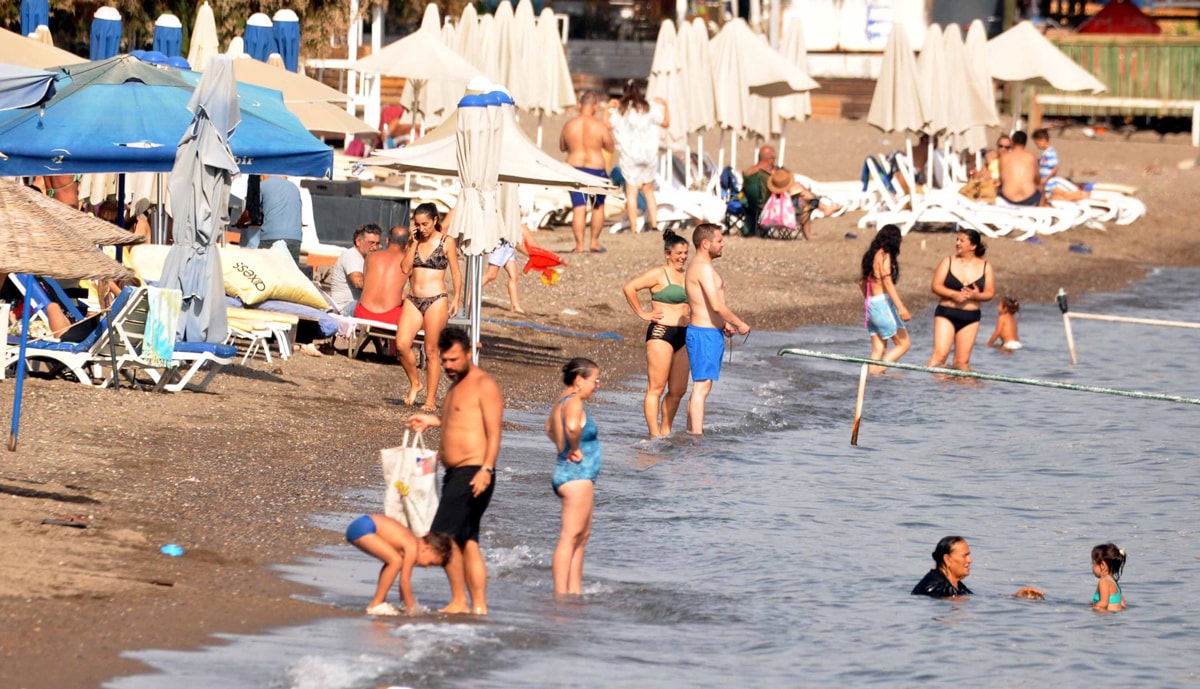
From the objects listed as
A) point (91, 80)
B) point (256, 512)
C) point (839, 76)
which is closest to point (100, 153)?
point (91, 80)

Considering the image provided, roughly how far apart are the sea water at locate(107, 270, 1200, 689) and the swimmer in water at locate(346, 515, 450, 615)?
0.15 metres

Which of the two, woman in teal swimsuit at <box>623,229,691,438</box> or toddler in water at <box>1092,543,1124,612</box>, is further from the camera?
woman in teal swimsuit at <box>623,229,691,438</box>

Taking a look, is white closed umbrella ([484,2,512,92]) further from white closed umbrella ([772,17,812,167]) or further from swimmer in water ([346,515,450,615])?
swimmer in water ([346,515,450,615])

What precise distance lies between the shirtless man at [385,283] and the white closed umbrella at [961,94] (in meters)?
13.9

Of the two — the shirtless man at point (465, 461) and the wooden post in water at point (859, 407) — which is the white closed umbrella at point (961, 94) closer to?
the wooden post in water at point (859, 407)

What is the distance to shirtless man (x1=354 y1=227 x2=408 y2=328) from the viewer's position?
1362 centimetres

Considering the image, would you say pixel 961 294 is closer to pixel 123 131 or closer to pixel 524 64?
pixel 123 131

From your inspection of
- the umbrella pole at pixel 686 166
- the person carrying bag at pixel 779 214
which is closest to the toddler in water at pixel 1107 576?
the person carrying bag at pixel 779 214

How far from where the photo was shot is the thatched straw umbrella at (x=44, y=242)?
830 cm

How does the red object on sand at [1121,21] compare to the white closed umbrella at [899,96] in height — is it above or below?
above

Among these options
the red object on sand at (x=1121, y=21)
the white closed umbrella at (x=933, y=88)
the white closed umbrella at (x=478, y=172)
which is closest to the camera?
the white closed umbrella at (x=478, y=172)

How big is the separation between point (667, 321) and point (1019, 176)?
13871 mm

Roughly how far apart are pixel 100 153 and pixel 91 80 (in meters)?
0.96

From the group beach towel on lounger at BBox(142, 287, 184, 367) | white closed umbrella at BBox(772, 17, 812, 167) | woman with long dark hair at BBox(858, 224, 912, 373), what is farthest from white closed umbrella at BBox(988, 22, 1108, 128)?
beach towel on lounger at BBox(142, 287, 184, 367)
